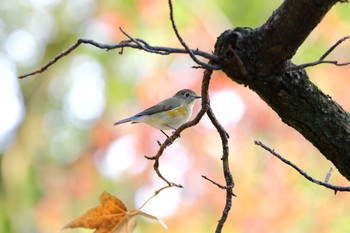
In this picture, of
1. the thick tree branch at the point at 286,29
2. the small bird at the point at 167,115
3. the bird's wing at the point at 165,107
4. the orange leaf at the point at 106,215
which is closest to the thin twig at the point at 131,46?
the thick tree branch at the point at 286,29

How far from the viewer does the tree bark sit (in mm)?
1249

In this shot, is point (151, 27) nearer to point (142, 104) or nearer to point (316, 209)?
point (142, 104)

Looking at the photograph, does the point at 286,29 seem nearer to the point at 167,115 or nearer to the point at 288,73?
the point at 288,73

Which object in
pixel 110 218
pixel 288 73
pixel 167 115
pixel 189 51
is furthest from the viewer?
pixel 167 115

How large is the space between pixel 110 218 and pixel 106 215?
0.01 m

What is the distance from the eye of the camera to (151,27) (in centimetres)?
530

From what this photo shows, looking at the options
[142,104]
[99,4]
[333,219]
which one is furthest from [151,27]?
[333,219]

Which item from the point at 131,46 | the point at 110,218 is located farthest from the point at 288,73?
the point at 110,218

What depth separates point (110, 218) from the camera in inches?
56.4

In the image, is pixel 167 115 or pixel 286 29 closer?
pixel 286 29

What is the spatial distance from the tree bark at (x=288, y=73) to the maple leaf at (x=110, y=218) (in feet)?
1.43

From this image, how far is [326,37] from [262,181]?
125 centimetres

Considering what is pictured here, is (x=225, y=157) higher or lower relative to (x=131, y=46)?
lower

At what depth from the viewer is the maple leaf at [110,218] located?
140 cm
